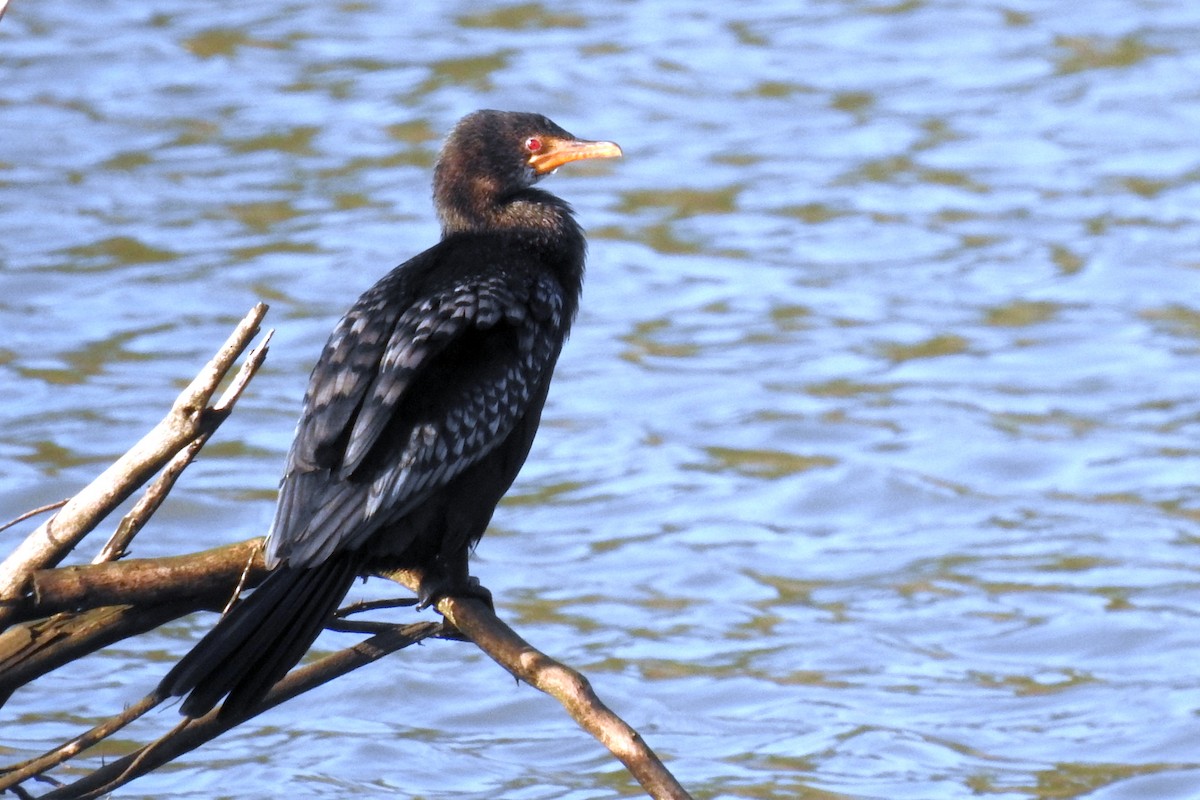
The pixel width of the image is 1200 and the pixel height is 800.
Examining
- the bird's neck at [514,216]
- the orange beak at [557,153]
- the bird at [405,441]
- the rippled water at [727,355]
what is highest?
the orange beak at [557,153]

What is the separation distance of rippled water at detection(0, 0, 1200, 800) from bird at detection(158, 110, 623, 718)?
2.15m

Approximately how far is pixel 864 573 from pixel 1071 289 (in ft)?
8.64

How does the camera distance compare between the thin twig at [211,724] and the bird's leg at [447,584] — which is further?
the bird's leg at [447,584]

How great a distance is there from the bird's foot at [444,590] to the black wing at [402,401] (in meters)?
0.18

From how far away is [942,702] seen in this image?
666 cm

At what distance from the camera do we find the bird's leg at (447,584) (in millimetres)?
3984

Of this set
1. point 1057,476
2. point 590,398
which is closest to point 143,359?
point 590,398

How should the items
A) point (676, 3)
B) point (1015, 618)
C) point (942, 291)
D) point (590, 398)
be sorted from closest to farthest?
1. point (1015, 618)
2. point (590, 398)
3. point (942, 291)
4. point (676, 3)

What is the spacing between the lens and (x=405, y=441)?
403 centimetres

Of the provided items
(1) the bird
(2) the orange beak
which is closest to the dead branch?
(1) the bird

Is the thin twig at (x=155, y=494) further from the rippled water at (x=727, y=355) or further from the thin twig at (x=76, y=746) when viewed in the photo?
the rippled water at (x=727, y=355)

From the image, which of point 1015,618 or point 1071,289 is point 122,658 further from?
point 1071,289

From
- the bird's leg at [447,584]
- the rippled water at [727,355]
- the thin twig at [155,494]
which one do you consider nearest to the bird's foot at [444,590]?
the bird's leg at [447,584]

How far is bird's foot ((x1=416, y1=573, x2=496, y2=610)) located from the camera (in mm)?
3975
